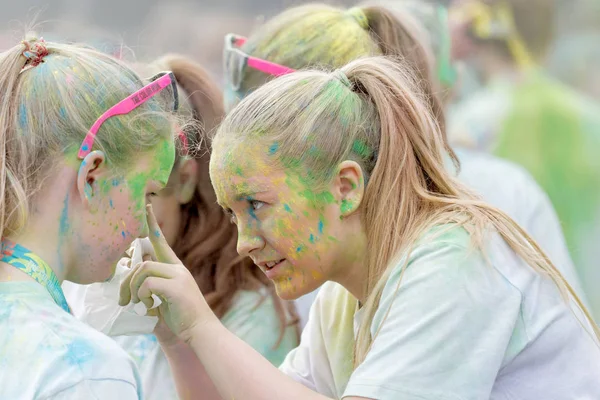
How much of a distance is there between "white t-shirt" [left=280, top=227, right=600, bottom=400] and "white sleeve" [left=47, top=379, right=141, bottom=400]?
472 mm

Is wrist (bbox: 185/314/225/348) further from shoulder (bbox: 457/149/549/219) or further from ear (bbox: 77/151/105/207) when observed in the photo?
shoulder (bbox: 457/149/549/219)

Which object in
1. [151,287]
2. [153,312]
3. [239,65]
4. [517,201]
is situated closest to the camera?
[151,287]

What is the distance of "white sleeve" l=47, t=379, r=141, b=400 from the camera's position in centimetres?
186

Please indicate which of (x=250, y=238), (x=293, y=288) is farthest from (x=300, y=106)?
(x=293, y=288)

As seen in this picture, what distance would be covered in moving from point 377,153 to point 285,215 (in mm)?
276

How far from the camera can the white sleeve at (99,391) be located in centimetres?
186

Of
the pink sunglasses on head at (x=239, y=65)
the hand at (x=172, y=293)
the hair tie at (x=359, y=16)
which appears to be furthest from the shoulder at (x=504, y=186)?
the hand at (x=172, y=293)

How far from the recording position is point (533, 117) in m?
5.23

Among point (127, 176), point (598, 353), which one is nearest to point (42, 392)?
point (127, 176)

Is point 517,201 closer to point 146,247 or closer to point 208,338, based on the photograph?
point 146,247

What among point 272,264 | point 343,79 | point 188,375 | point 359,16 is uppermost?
point 359,16

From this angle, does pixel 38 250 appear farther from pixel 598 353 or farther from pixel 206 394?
pixel 598 353

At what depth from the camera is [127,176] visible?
2.25 meters

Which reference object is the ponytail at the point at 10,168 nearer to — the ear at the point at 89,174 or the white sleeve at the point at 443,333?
the ear at the point at 89,174
